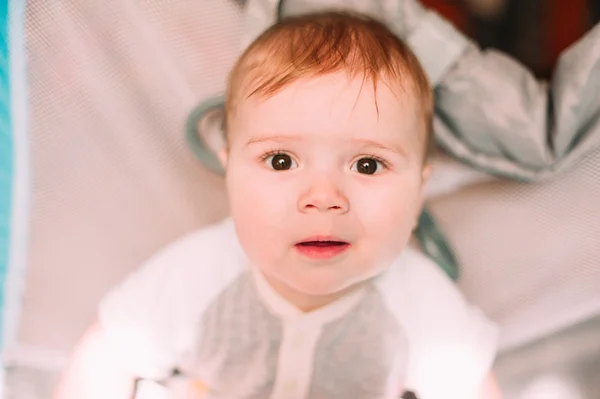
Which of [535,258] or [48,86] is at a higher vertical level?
[48,86]

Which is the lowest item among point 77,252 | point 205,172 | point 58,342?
point 58,342

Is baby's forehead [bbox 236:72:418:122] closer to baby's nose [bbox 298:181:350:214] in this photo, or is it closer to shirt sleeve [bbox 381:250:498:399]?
baby's nose [bbox 298:181:350:214]

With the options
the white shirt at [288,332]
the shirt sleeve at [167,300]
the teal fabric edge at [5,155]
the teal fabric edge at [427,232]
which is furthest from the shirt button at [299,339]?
the teal fabric edge at [5,155]

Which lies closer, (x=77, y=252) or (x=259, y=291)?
(x=259, y=291)

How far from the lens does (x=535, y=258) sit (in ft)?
2.81

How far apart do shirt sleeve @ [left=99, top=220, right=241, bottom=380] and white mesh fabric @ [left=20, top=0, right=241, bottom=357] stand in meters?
0.09

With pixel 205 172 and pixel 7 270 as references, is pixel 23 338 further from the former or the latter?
pixel 205 172

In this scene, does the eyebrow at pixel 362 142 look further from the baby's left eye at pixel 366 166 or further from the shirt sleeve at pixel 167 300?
the shirt sleeve at pixel 167 300

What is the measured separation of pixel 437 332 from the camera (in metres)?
0.77

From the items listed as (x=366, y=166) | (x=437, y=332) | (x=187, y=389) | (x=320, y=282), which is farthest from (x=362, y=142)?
(x=187, y=389)

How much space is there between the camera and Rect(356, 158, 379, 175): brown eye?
2.21 feet

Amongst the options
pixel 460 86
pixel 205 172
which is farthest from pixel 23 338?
pixel 460 86

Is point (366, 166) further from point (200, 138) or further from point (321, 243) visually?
point (200, 138)

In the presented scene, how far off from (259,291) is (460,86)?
1.05ft
